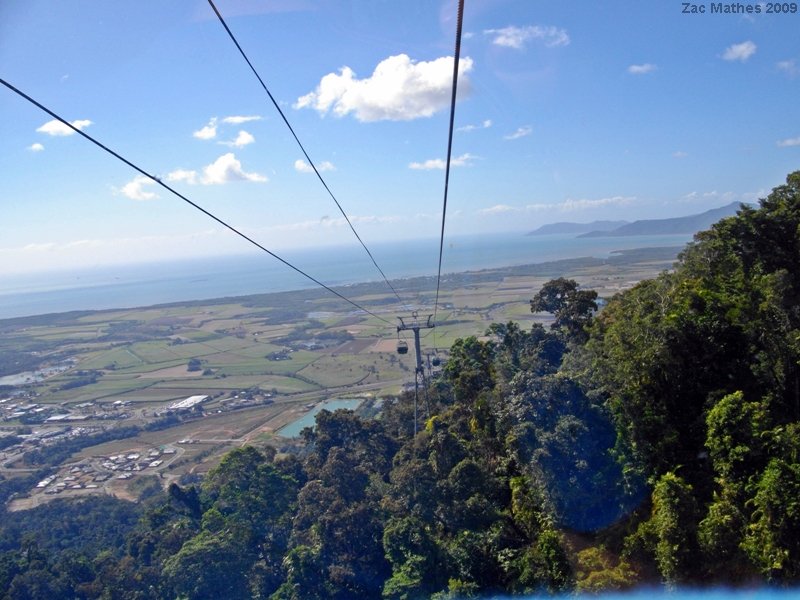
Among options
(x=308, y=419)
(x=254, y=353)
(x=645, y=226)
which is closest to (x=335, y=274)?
(x=254, y=353)

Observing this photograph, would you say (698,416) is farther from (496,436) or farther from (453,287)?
(453,287)

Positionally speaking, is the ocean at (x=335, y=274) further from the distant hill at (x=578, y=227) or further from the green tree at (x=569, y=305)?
the green tree at (x=569, y=305)

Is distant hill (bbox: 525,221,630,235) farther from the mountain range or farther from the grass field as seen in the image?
the grass field

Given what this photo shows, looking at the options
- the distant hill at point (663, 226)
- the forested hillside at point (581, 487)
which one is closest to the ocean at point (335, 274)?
the distant hill at point (663, 226)

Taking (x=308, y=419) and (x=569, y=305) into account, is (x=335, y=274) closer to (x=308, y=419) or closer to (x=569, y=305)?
(x=308, y=419)

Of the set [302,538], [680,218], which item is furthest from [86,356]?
[680,218]

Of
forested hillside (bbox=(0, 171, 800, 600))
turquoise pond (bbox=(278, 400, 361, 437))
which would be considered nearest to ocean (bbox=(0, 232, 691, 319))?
turquoise pond (bbox=(278, 400, 361, 437))

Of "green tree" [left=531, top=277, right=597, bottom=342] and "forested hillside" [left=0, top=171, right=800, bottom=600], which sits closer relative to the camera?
"forested hillside" [left=0, top=171, right=800, bottom=600]
